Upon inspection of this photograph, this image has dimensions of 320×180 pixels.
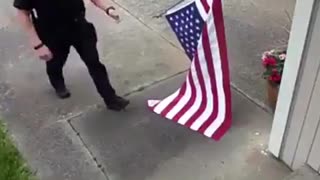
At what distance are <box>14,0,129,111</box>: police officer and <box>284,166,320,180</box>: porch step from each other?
1311 mm

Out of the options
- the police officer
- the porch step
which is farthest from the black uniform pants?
the porch step

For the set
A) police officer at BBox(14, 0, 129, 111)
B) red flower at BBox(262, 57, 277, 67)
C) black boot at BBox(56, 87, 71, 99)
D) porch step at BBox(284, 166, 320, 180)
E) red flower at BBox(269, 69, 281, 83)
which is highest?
police officer at BBox(14, 0, 129, 111)

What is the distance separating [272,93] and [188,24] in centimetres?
75

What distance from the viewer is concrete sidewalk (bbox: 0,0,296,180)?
10.6ft

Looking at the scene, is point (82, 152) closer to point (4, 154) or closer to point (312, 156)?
point (4, 154)

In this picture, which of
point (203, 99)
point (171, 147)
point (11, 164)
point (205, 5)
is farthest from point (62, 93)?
point (205, 5)

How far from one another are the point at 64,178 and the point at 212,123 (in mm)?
977

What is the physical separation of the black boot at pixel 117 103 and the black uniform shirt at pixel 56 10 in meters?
0.65

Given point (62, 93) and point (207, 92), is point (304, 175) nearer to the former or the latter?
point (207, 92)

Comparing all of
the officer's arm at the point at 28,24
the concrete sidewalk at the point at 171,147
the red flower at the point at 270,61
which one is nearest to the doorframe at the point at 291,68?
the concrete sidewalk at the point at 171,147

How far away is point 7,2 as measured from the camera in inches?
196

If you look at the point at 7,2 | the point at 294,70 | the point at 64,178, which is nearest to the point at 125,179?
the point at 64,178

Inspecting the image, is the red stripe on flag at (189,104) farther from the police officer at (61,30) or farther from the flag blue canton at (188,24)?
the police officer at (61,30)

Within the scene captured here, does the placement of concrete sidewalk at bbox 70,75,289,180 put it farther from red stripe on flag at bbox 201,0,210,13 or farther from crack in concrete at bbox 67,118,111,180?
red stripe on flag at bbox 201,0,210,13
